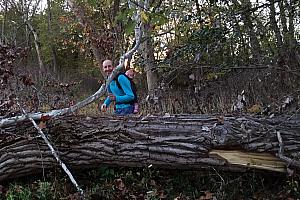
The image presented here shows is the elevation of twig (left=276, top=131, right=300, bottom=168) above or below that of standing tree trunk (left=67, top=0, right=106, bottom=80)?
below

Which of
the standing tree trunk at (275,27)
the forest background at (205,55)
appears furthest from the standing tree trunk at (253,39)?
the standing tree trunk at (275,27)

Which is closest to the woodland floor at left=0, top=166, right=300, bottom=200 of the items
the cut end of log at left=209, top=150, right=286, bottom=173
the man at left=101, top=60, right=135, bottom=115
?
the cut end of log at left=209, top=150, right=286, bottom=173

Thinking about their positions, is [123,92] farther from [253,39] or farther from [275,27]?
[275,27]

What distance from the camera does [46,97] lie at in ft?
34.4

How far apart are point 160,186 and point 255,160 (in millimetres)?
1105

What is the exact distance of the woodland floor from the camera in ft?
14.3

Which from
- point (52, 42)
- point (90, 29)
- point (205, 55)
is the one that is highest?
point (52, 42)

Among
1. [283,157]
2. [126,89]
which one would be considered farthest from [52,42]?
[283,157]

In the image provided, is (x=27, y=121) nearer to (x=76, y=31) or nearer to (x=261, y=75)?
(x=261, y=75)

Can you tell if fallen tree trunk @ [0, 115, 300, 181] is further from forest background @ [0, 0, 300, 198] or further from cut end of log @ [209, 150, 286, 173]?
forest background @ [0, 0, 300, 198]

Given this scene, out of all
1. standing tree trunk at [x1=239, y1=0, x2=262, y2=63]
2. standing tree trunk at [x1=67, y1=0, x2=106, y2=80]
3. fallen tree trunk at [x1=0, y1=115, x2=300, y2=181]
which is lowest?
fallen tree trunk at [x1=0, y1=115, x2=300, y2=181]

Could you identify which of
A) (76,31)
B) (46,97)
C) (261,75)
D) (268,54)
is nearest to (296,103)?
(268,54)

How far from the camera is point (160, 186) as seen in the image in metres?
4.76

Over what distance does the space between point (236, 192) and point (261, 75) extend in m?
3.81
